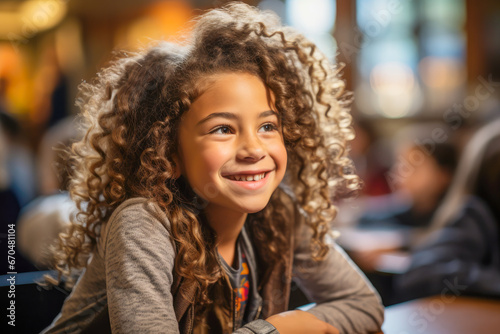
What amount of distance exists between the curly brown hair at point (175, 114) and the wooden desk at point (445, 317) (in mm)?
179

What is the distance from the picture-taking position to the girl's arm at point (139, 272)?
2.10ft

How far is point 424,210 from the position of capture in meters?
2.37

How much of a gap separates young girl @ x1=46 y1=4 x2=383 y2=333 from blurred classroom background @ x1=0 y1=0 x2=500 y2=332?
3.4 inches

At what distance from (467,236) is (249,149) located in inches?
42.2

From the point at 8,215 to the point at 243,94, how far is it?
0.40 meters

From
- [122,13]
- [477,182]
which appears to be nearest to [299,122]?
[477,182]

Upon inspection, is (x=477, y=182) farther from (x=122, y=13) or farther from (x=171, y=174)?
(x=122, y=13)

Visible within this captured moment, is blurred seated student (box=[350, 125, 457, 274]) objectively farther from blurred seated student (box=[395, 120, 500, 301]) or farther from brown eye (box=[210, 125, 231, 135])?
brown eye (box=[210, 125, 231, 135])

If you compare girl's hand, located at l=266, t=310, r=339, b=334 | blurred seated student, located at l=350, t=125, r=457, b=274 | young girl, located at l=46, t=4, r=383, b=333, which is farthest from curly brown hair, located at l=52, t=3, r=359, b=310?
blurred seated student, located at l=350, t=125, r=457, b=274

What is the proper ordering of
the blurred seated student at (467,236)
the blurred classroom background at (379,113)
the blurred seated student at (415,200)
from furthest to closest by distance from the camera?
the blurred seated student at (415,200)
the blurred seated student at (467,236)
the blurred classroom background at (379,113)

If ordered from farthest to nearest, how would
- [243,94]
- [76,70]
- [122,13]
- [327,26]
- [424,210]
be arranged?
[327,26], [122,13], [76,70], [424,210], [243,94]

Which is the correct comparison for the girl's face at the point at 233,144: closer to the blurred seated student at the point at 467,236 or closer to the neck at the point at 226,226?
the neck at the point at 226,226

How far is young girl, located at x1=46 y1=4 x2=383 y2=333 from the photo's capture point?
0.70 metres

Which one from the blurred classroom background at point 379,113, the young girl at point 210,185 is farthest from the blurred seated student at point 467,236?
the young girl at point 210,185
